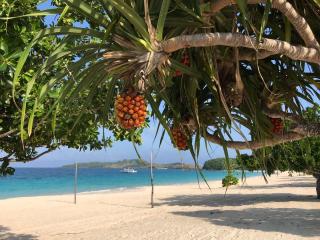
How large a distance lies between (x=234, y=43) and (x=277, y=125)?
1558 millimetres

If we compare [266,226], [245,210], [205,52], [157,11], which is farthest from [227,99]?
[245,210]

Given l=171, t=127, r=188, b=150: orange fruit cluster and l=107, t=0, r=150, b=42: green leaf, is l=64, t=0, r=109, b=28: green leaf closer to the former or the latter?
l=107, t=0, r=150, b=42: green leaf

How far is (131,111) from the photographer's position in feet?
7.41

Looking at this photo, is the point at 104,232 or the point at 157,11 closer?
the point at 157,11

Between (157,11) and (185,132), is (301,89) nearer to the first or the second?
(185,132)

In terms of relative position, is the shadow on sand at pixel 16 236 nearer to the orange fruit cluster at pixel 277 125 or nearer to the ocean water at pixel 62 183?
the orange fruit cluster at pixel 277 125

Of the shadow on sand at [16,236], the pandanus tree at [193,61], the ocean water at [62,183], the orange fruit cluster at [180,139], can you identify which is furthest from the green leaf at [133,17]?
the ocean water at [62,183]

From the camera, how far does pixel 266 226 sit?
1570 centimetres

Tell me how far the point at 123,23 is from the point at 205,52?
61 centimetres

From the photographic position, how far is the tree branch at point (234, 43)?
2.21 m

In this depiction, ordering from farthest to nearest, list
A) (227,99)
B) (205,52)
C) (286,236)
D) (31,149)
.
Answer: (286,236) < (31,149) < (227,99) < (205,52)

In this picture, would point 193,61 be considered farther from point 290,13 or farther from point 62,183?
point 62,183


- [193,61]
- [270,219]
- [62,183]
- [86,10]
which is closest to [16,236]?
[270,219]

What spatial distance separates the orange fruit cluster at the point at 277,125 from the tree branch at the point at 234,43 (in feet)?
3.86
